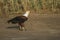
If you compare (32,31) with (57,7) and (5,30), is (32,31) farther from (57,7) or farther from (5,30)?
(57,7)

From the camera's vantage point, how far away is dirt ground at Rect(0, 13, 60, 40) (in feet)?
26.6

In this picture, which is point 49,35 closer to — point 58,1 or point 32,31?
point 32,31

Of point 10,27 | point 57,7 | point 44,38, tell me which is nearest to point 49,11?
point 57,7

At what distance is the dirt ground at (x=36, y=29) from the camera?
26.6ft

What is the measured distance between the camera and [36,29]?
29.5 ft

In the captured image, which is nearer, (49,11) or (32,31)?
(32,31)

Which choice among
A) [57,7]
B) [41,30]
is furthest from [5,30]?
[57,7]

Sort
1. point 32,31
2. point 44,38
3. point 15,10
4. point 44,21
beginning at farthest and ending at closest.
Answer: point 15,10
point 44,21
point 32,31
point 44,38

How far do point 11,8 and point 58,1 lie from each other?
205cm

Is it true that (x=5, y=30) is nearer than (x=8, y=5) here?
Yes

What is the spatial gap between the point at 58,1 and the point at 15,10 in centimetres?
191

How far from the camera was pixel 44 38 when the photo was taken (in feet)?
26.0

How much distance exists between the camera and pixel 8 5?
1142 centimetres

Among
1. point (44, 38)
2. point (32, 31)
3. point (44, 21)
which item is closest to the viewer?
point (44, 38)
